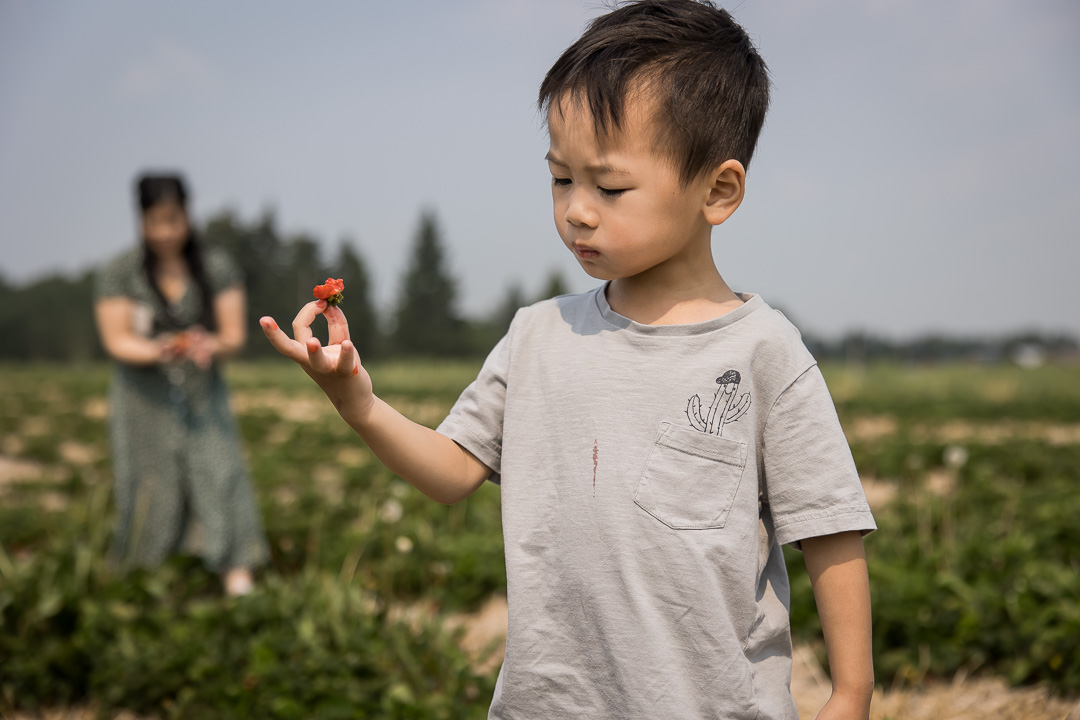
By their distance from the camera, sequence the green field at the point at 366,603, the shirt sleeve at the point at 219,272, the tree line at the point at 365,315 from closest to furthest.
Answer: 1. the green field at the point at 366,603
2. the shirt sleeve at the point at 219,272
3. the tree line at the point at 365,315

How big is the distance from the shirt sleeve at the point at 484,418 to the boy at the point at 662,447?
0.29ft

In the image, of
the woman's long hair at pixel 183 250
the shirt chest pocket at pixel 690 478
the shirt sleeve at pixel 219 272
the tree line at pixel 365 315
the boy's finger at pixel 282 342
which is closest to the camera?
the boy's finger at pixel 282 342

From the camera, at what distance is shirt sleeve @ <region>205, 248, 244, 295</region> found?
14.0 feet

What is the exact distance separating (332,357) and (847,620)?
852mm

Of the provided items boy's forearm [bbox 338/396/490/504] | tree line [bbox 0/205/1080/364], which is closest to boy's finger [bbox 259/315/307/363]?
boy's forearm [bbox 338/396/490/504]

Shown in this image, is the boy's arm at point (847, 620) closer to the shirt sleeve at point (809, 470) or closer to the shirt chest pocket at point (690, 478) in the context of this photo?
the shirt sleeve at point (809, 470)

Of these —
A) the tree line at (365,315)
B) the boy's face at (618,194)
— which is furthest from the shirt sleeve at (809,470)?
the tree line at (365,315)

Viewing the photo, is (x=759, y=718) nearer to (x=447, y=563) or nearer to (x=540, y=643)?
(x=540, y=643)

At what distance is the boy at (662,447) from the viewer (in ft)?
4.09

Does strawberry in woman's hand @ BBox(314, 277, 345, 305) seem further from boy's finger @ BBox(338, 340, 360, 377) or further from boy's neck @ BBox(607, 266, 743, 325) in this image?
boy's neck @ BBox(607, 266, 743, 325)

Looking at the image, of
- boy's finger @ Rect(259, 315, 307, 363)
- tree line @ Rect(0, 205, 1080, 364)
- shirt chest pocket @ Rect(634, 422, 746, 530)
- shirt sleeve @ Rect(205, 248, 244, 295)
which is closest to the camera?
boy's finger @ Rect(259, 315, 307, 363)

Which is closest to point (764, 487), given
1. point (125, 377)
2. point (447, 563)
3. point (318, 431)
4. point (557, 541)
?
point (557, 541)

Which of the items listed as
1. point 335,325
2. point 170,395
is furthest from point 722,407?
point 170,395

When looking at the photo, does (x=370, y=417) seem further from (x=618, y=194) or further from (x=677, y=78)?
(x=677, y=78)
